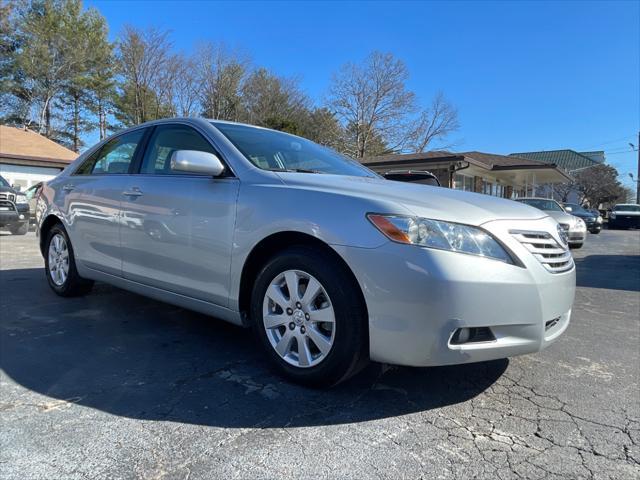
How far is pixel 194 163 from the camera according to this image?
2932 millimetres

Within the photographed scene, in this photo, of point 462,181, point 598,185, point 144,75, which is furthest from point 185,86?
point 598,185

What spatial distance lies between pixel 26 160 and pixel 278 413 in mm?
23881

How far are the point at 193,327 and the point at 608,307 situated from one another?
4481mm

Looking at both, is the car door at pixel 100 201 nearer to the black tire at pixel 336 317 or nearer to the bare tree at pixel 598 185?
the black tire at pixel 336 317

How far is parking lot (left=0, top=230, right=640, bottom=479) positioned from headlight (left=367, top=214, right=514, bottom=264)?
33.7 inches

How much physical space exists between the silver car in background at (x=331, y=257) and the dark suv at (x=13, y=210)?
32.7 ft

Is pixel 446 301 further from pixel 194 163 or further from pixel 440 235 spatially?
pixel 194 163

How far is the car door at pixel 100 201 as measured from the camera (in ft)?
12.6

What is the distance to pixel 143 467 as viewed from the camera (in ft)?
6.23

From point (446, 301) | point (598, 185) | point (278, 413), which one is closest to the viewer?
point (446, 301)

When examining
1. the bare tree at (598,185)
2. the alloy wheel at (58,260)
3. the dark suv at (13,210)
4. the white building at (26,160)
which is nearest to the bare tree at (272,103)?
the white building at (26,160)

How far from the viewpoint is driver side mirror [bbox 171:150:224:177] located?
292cm

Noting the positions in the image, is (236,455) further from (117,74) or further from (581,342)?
(117,74)

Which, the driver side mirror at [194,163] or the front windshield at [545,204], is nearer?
the driver side mirror at [194,163]
